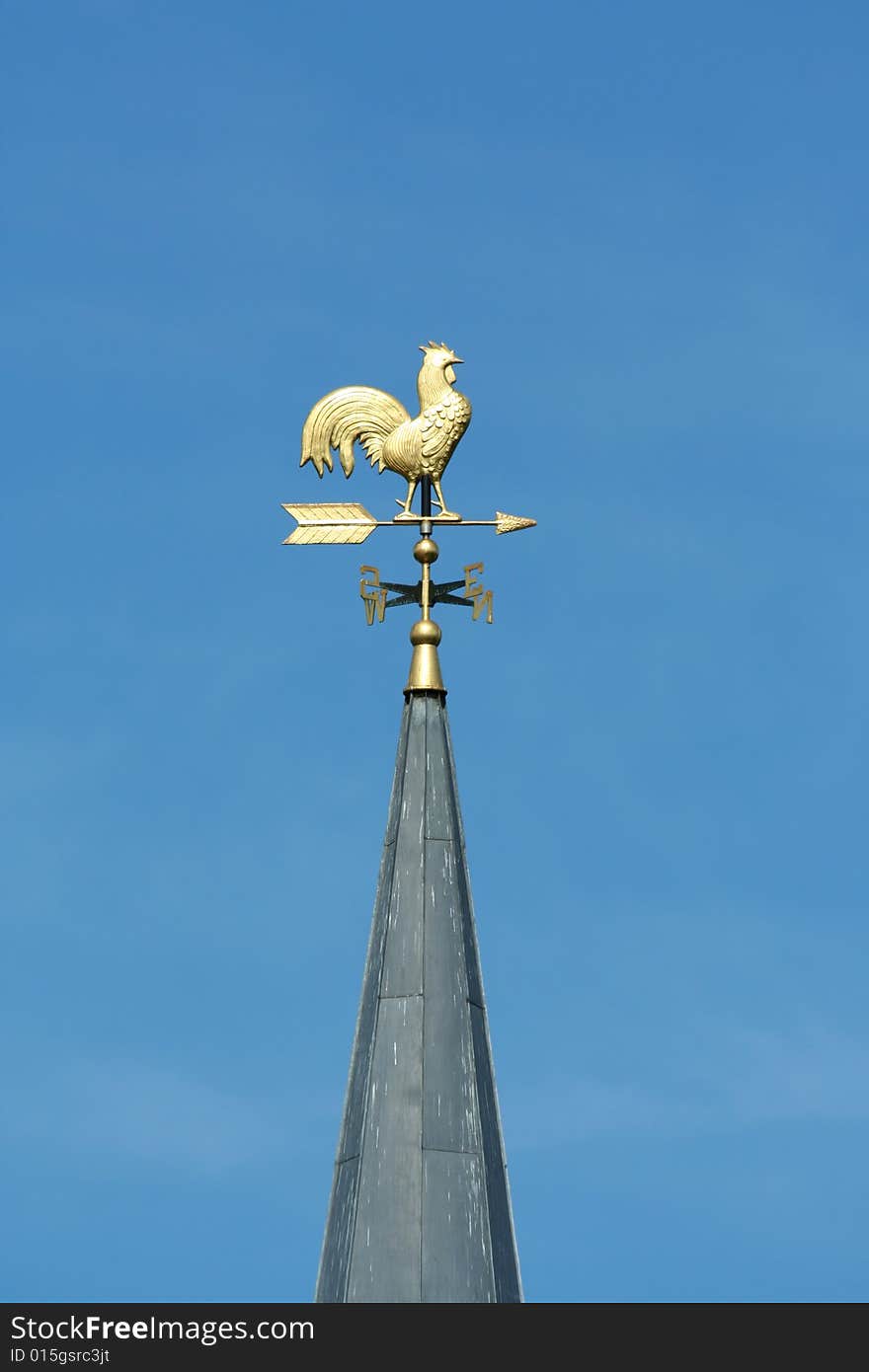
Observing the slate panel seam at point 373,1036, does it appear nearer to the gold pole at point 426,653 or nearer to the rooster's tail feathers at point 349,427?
the gold pole at point 426,653

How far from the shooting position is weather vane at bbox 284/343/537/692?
34.3m

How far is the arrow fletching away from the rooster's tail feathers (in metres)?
0.52

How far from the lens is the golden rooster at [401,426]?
114ft

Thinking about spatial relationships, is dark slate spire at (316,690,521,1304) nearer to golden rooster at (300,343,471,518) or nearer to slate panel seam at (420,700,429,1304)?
slate panel seam at (420,700,429,1304)

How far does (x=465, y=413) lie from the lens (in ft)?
114

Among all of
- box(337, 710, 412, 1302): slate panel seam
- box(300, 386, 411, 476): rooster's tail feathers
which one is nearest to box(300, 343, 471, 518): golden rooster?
box(300, 386, 411, 476): rooster's tail feathers

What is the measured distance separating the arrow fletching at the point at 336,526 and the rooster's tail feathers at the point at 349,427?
518mm

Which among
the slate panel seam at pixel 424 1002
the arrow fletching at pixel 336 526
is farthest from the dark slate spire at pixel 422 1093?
the arrow fletching at pixel 336 526

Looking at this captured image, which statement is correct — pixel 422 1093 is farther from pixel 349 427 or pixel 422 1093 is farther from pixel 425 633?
pixel 349 427
